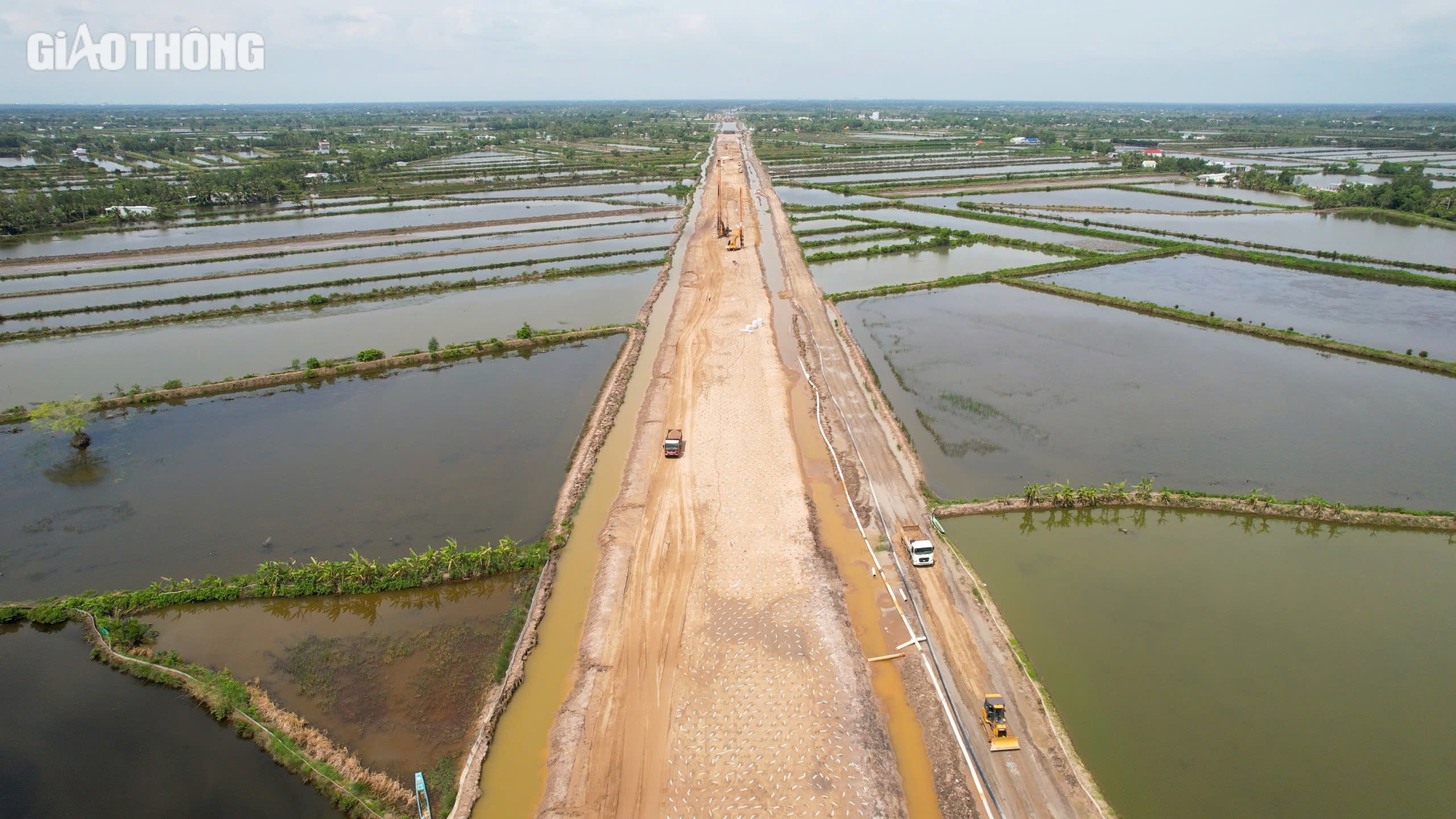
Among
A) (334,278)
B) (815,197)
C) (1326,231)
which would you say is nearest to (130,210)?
(334,278)

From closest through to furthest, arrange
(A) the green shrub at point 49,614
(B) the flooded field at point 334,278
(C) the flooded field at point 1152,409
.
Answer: (A) the green shrub at point 49,614 < (C) the flooded field at point 1152,409 < (B) the flooded field at point 334,278

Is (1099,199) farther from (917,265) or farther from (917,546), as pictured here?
(917,546)

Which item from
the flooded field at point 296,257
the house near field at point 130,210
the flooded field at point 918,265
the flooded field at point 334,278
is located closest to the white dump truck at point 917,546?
the flooded field at point 918,265

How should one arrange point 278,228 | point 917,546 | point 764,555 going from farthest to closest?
1. point 278,228
2. point 764,555
3. point 917,546

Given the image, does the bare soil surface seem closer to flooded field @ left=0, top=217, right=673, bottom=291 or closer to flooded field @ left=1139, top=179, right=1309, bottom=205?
flooded field @ left=0, top=217, right=673, bottom=291

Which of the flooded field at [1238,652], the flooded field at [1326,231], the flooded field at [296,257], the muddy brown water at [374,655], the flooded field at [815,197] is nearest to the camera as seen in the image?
the flooded field at [1238,652]

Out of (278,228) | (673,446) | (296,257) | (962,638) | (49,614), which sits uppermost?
(278,228)

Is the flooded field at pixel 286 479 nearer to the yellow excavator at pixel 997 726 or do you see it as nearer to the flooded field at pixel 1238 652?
the yellow excavator at pixel 997 726
